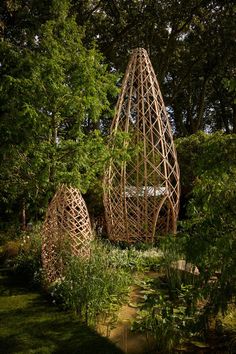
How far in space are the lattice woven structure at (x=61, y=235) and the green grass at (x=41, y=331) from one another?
1.84 feet

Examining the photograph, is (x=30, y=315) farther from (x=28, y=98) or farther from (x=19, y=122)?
(x=28, y=98)

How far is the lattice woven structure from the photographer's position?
6.11m

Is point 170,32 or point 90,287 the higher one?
point 170,32

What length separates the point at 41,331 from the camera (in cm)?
451

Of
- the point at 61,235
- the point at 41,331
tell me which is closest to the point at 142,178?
the point at 61,235

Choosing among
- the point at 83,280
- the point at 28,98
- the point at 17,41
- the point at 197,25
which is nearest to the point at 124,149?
the point at 28,98

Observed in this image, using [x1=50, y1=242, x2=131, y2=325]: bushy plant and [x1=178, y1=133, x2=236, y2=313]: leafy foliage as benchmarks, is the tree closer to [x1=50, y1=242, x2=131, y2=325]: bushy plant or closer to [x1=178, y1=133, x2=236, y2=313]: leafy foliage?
[x1=50, y1=242, x2=131, y2=325]: bushy plant

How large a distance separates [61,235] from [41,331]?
1.83 meters

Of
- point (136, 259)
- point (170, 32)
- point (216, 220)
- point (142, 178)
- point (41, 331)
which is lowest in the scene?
point (41, 331)

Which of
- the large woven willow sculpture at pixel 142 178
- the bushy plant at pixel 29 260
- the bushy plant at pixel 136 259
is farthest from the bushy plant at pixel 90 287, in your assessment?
the large woven willow sculpture at pixel 142 178

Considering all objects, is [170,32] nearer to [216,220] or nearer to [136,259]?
[136,259]

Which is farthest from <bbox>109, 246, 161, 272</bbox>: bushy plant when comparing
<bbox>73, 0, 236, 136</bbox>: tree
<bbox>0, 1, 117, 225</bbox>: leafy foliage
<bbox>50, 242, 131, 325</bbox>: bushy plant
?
<bbox>73, 0, 236, 136</bbox>: tree

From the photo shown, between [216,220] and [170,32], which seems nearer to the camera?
[216,220]

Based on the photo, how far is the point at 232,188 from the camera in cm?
308
